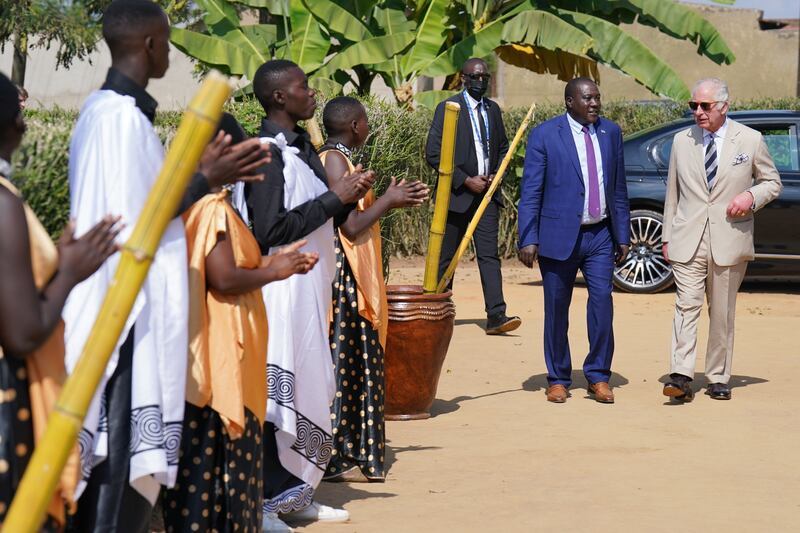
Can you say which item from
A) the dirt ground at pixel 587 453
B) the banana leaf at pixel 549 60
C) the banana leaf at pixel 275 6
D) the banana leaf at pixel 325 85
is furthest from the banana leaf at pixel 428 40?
the dirt ground at pixel 587 453

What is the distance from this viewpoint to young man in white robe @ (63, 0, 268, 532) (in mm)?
3812

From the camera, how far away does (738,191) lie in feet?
27.8

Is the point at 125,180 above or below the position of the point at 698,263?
above

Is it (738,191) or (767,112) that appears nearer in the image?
(738,191)

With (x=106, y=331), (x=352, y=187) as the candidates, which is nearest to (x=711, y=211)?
(x=352, y=187)

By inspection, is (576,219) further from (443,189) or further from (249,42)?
(249,42)

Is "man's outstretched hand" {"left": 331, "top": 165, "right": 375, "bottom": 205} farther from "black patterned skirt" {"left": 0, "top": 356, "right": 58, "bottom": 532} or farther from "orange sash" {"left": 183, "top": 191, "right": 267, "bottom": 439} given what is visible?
"black patterned skirt" {"left": 0, "top": 356, "right": 58, "bottom": 532}

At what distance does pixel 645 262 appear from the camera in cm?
1349

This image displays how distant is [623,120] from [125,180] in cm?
1451

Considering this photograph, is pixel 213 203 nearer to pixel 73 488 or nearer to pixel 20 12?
pixel 73 488

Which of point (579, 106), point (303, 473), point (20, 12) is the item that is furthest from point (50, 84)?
point (303, 473)

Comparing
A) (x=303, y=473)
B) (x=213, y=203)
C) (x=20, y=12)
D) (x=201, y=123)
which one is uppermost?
(x=20, y=12)

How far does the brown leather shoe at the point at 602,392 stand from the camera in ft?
28.0

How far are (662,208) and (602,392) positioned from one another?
514 centimetres
